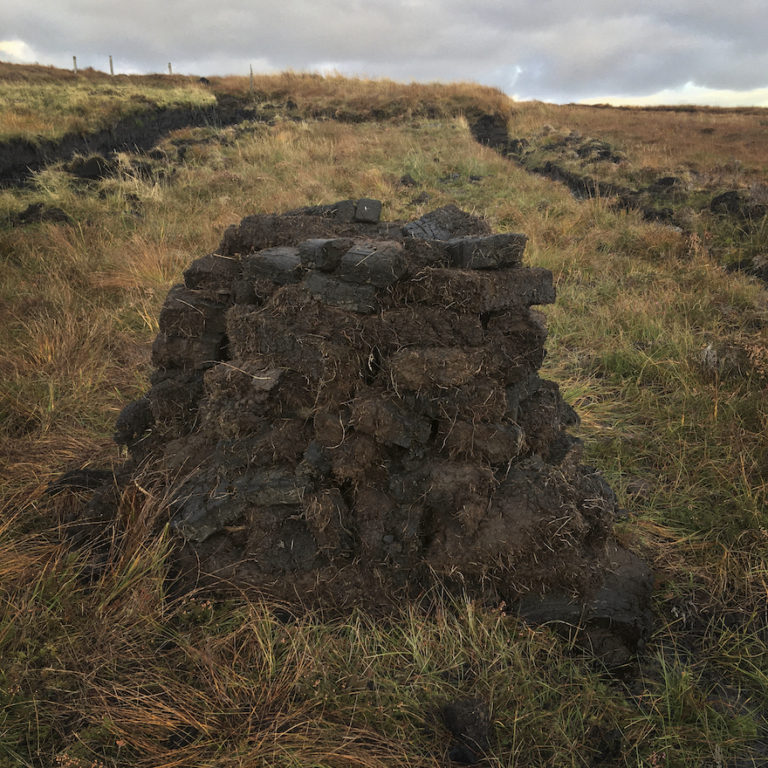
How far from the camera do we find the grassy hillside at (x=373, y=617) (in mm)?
1938

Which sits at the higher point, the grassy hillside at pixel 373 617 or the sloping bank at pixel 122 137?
the sloping bank at pixel 122 137

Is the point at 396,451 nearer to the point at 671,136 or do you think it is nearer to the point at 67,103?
the point at 67,103

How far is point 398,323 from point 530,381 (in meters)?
0.91

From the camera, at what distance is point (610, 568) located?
8.72 feet

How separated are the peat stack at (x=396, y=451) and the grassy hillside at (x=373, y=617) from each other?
0.65 feet

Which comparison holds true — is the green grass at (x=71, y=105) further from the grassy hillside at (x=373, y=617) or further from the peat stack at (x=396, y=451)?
the peat stack at (x=396, y=451)

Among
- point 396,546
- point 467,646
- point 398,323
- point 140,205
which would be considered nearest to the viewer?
point 467,646

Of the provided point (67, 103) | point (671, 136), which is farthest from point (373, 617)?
point (671, 136)

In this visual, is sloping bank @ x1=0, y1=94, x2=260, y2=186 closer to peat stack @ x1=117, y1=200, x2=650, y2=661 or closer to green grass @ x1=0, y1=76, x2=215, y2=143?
green grass @ x1=0, y1=76, x2=215, y2=143

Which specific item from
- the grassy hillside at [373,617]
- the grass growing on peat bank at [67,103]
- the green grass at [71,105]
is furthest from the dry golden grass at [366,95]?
the grassy hillside at [373,617]

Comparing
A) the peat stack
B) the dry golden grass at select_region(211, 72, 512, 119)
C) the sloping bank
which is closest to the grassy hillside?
the peat stack

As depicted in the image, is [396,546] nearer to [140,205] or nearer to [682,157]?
[140,205]

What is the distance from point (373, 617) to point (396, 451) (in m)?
0.82


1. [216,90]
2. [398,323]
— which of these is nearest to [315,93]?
[216,90]
